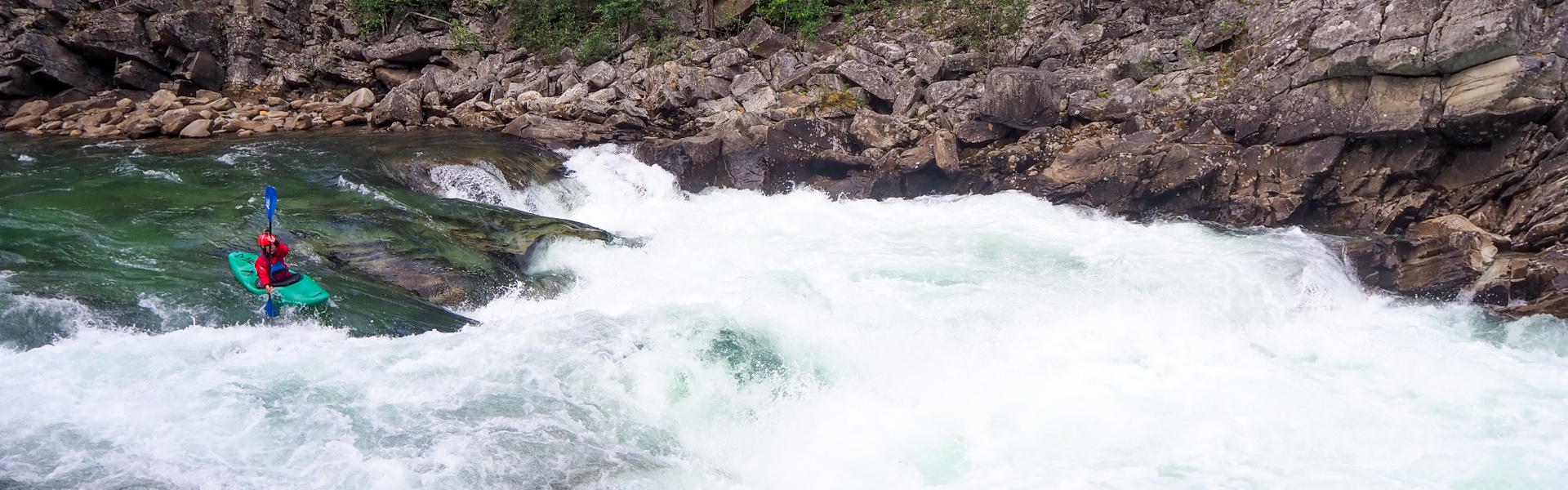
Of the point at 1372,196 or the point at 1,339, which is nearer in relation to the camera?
the point at 1,339

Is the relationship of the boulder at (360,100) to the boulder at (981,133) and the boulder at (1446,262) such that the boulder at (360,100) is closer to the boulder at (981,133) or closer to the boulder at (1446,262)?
the boulder at (981,133)

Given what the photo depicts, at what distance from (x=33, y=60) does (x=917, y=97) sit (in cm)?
1602

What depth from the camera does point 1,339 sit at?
5.79 meters

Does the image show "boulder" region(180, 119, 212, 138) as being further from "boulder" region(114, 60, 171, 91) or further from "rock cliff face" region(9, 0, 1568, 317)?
"boulder" region(114, 60, 171, 91)

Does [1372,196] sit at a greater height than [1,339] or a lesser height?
greater

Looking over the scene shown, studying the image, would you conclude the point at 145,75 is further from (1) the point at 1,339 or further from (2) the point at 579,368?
(2) the point at 579,368

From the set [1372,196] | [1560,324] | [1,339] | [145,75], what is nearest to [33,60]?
[145,75]

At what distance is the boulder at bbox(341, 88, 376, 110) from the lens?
16.6 m

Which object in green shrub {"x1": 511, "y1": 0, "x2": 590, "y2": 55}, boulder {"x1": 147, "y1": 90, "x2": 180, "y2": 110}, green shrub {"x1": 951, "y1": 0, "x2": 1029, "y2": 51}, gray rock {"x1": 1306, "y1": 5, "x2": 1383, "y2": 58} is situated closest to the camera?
gray rock {"x1": 1306, "y1": 5, "x2": 1383, "y2": 58}

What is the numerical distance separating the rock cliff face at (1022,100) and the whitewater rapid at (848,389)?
1.35m

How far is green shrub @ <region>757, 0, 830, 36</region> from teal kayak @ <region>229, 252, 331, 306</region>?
1277cm

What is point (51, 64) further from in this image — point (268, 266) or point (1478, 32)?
point (1478, 32)

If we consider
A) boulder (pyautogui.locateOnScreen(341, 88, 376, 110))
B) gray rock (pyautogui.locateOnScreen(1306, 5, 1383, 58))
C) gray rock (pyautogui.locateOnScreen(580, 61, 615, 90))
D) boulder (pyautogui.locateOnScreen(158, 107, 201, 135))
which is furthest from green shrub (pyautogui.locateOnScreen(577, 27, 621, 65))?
gray rock (pyautogui.locateOnScreen(1306, 5, 1383, 58))

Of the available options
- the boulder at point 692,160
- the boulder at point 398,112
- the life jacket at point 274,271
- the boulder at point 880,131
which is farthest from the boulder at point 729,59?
the life jacket at point 274,271
